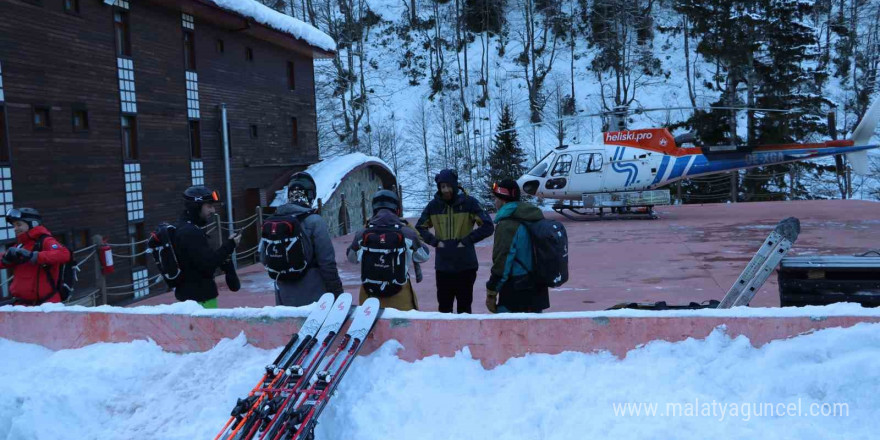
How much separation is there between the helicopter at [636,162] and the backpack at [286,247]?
12743mm

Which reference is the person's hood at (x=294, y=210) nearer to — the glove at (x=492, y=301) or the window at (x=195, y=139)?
the glove at (x=492, y=301)

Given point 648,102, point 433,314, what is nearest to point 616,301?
point 433,314

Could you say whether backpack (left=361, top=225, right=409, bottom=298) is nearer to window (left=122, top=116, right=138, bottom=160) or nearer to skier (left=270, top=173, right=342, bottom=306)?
skier (left=270, top=173, right=342, bottom=306)

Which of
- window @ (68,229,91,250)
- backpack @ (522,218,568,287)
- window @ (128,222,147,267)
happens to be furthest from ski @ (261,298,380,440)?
window @ (128,222,147,267)

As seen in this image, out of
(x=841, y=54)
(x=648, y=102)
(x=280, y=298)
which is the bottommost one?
(x=280, y=298)

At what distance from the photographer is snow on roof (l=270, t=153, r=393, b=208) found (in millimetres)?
19406

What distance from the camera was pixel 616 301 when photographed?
7.69 meters

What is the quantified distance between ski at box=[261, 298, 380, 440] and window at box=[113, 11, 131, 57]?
43.6 feet

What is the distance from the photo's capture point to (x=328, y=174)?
2052cm

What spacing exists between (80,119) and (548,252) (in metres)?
12.4

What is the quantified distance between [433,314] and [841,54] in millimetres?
43622

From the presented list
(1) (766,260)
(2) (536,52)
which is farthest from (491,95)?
(1) (766,260)

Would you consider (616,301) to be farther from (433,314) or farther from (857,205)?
(857,205)

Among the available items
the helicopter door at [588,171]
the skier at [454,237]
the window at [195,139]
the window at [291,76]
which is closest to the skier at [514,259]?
the skier at [454,237]
